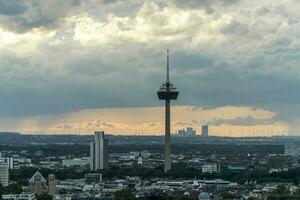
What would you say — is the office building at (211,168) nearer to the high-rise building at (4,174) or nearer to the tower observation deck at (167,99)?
the tower observation deck at (167,99)

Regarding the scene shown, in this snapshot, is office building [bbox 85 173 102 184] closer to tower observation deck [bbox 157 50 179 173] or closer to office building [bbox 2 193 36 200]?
tower observation deck [bbox 157 50 179 173]

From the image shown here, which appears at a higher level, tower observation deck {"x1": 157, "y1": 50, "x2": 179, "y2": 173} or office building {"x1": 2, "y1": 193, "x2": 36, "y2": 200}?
tower observation deck {"x1": 157, "y1": 50, "x2": 179, "y2": 173}

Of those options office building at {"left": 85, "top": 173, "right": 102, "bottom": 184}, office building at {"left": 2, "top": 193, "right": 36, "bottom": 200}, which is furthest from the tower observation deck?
office building at {"left": 2, "top": 193, "right": 36, "bottom": 200}

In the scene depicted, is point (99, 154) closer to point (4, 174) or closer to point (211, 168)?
point (211, 168)

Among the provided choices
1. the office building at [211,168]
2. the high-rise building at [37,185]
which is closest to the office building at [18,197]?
the high-rise building at [37,185]

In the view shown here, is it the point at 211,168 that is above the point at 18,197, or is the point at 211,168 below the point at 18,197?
above

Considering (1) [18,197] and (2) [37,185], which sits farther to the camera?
(2) [37,185]

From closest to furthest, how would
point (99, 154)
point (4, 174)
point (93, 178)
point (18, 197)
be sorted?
point (18, 197)
point (4, 174)
point (93, 178)
point (99, 154)

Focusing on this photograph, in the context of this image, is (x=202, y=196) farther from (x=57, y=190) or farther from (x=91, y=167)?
(x=91, y=167)

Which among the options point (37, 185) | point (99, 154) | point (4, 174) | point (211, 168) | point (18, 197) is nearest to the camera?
point (18, 197)

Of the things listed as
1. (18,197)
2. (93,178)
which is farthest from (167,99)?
(18,197)
